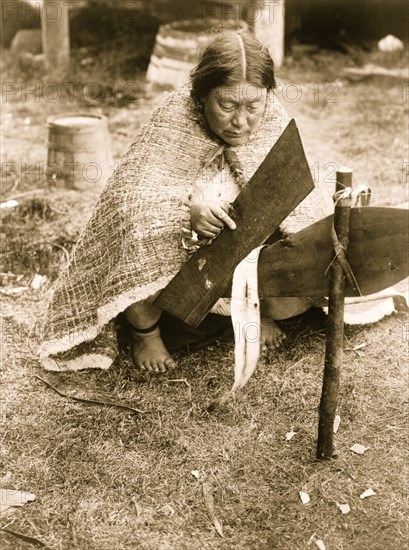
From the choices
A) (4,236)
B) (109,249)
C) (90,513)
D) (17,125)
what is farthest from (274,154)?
(17,125)

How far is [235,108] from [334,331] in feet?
3.49

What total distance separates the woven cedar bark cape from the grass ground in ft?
0.66

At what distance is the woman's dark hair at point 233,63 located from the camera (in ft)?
9.94

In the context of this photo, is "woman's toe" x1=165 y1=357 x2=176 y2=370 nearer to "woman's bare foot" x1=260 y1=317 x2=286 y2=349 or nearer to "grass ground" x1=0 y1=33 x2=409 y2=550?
"grass ground" x1=0 y1=33 x2=409 y2=550

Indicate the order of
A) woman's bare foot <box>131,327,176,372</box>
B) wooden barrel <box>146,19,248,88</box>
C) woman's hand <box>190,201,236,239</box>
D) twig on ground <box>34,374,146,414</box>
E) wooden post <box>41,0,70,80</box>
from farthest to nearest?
1. wooden post <box>41,0,70,80</box>
2. wooden barrel <box>146,19,248,88</box>
3. woman's bare foot <box>131,327,176,372</box>
4. twig on ground <box>34,374,146,414</box>
5. woman's hand <box>190,201,236,239</box>

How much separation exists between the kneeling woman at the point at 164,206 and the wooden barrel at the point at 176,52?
4.22 meters

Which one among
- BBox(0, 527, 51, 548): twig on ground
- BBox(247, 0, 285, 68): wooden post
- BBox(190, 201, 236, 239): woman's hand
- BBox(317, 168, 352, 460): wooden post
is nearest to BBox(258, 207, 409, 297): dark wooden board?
BBox(317, 168, 352, 460): wooden post

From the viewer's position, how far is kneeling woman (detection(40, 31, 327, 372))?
3076mm

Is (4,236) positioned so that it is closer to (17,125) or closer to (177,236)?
(177,236)

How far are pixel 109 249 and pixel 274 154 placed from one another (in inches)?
42.8

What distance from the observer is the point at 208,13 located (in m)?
9.57

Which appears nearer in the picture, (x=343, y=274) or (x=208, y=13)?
(x=343, y=274)

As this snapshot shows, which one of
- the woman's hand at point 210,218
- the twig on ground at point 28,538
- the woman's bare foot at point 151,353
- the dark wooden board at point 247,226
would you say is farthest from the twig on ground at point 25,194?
the twig on ground at point 28,538

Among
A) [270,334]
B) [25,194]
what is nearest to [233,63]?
[270,334]
